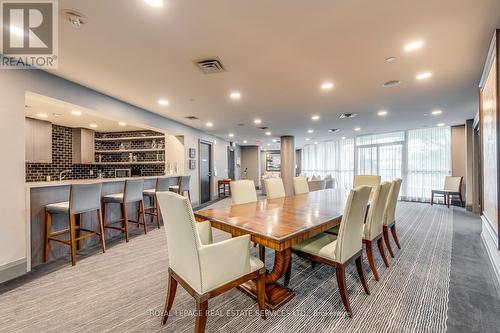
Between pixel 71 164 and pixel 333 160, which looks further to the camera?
pixel 333 160

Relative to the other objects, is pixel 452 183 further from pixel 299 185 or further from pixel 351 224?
pixel 351 224

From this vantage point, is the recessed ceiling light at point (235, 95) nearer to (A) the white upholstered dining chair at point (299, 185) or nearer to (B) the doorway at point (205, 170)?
(A) the white upholstered dining chair at point (299, 185)

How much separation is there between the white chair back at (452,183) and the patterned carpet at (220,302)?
4677 millimetres

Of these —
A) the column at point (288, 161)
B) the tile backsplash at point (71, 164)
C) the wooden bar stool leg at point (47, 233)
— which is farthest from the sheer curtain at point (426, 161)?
the wooden bar stool leg at point (47, 233)

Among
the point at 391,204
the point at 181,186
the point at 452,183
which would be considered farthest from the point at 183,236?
the point at 452,183

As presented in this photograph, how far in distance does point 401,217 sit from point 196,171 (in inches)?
226

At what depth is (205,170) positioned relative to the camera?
7551 mm

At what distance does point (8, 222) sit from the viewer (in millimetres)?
2289

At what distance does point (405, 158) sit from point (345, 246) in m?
7.45

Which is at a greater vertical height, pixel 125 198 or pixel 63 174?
pixel 63 174

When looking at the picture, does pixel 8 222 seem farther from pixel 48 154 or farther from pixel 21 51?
pixel 48 154

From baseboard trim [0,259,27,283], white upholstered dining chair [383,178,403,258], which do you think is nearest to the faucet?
baseboard trim [0,259,27,283]

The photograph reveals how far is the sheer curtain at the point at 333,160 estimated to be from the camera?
928 centimetres

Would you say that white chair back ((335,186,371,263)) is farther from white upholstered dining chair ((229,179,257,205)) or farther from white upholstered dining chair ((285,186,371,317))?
white upholstered dining chair ((229,179,257,205))
